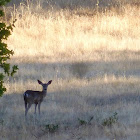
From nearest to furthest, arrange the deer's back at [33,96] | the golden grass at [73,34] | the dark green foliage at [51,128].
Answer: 1. the dark green foliage at [51,128]
2. the deer's back at [33,96]
3. the golden grass at [73,34]

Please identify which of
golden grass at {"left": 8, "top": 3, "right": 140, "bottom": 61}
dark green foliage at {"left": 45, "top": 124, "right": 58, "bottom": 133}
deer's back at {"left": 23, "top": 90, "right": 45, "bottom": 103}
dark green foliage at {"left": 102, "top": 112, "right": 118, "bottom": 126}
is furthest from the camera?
golden grass at {"left": 8, "top": 3, "right": 140, "bottom": 61}

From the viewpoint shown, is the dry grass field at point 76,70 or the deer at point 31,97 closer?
the dry grass field at point 76,70

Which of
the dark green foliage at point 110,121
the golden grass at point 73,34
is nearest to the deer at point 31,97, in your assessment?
the dark green foliage at point 110,121

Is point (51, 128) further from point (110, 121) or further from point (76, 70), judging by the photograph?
point (76, 70)

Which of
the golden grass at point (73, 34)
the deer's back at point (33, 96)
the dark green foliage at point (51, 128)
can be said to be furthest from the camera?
the golden grass at point (73, 34)

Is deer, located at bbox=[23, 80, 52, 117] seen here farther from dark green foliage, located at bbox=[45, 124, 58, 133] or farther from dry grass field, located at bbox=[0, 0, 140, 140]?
dark green foliage, located at bbox=[45, 124, 58, 133]

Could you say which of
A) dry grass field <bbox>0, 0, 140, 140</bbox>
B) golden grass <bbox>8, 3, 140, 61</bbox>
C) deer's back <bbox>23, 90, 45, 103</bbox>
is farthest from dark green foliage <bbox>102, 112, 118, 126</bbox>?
golden grass <bbox>8, 3, 140, 61</bbox>

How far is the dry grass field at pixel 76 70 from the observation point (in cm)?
1223

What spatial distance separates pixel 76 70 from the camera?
18.6 metres

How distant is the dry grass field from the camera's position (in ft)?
40.1

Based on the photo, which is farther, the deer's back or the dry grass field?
the deer's back

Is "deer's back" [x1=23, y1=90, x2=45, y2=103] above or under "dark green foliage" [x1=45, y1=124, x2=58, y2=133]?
above

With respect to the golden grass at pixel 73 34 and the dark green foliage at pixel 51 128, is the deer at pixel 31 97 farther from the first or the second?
the golden grass at pixel 73 34

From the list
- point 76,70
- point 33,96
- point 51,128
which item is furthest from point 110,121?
point 76,70
